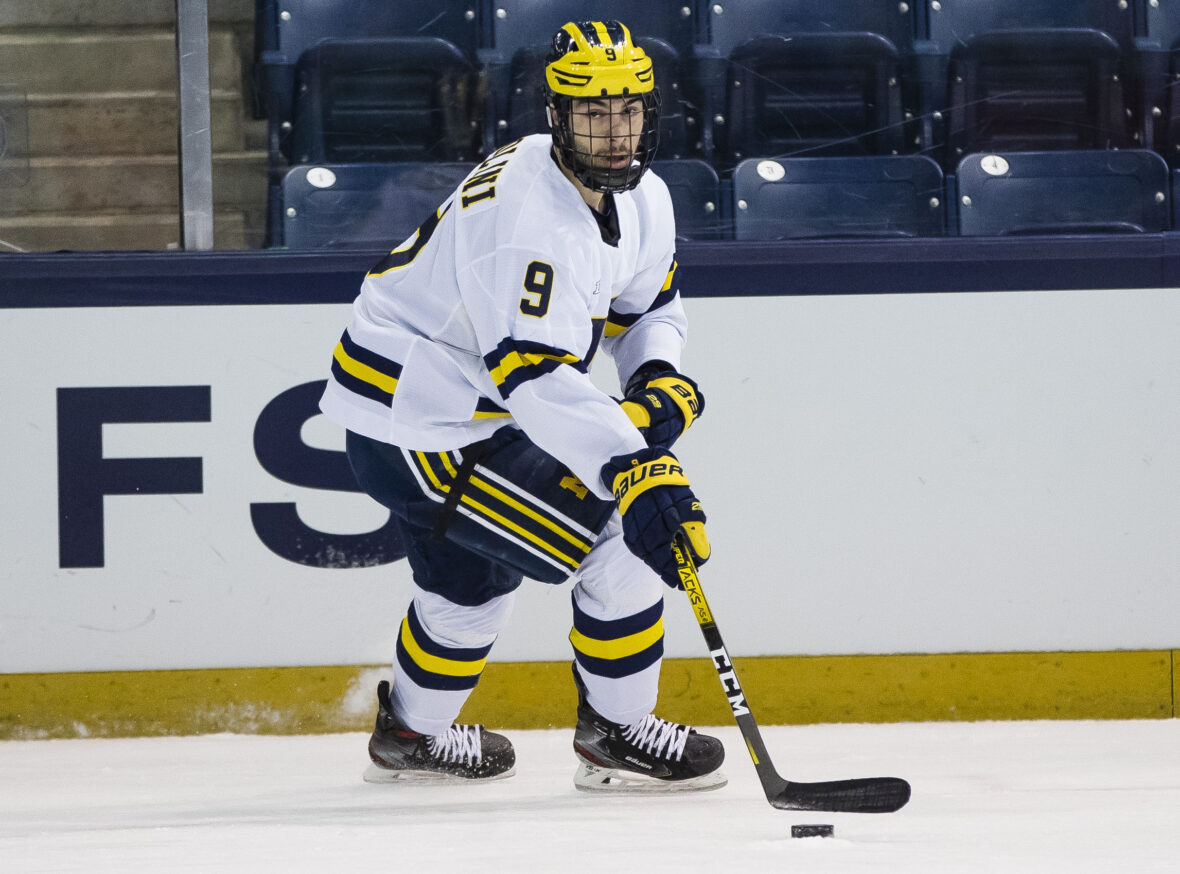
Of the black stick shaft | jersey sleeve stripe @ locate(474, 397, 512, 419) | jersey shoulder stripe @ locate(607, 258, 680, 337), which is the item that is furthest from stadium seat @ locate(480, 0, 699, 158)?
the black stick shaft

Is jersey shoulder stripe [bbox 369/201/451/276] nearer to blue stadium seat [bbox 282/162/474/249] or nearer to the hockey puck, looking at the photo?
blue stadium seat [bbox 282/162/474/249]

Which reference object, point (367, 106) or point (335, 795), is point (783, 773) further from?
point (367, 106)

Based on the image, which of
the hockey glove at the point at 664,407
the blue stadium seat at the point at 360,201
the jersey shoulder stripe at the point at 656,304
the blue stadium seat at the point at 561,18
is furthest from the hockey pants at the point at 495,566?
the blue stadium seat at the point at 561,18

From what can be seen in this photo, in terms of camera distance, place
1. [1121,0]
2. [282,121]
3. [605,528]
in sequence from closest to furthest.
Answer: [605,528], [282,121], [1121,0]

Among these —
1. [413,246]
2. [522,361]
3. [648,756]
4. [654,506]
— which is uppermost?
[413,246]

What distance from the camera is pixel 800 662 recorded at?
273cm

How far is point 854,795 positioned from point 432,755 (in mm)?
741

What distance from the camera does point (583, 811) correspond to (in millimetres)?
2092

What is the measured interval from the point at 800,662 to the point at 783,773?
427mm

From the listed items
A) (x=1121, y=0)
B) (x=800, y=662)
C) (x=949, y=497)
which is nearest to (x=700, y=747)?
(x=800, y=662)

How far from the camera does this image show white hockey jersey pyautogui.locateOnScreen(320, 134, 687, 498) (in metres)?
1.92

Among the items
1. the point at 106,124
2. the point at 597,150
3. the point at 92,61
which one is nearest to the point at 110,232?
the point at 106,124

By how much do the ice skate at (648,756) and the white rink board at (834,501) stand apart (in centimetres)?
47

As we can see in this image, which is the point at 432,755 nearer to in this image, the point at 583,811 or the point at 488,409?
the point at 583,811
